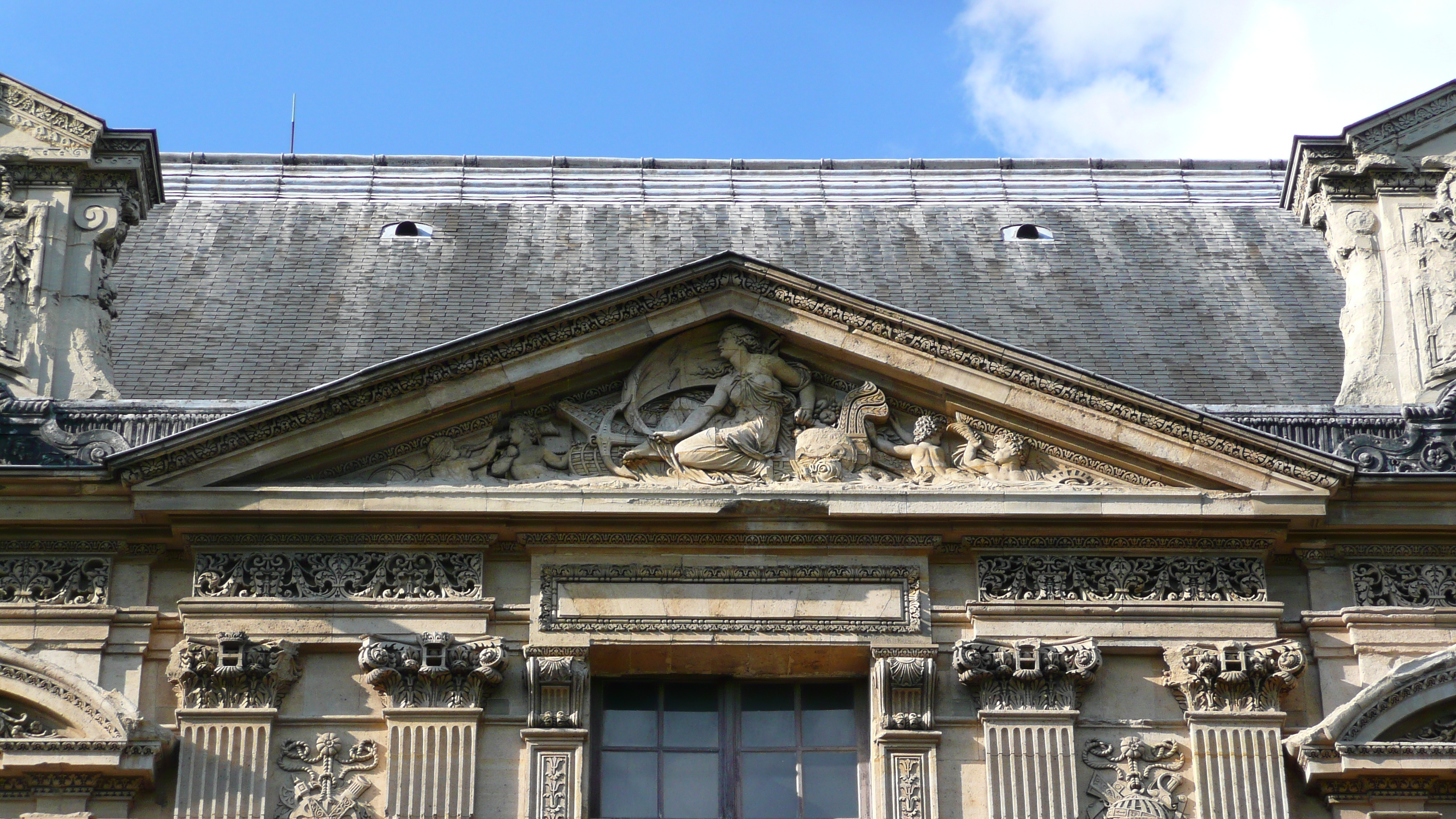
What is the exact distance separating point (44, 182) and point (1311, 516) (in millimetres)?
9524

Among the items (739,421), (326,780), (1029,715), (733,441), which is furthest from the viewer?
(739,421)

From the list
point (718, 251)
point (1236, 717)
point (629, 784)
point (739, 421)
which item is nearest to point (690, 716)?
point (629, 784)

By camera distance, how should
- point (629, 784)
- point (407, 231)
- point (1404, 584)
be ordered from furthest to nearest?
point (407, 231) < point (1404, 584) < point (629, 784)

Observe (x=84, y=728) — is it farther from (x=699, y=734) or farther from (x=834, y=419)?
(x=834, y=419)

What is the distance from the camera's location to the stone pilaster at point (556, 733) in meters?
14.2

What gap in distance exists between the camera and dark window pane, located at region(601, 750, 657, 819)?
579 inches

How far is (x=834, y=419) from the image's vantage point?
15664 millimetres

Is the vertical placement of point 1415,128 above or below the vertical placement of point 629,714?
above

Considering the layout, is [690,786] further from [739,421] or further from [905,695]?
[739,421]

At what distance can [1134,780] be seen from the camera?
47.3ft

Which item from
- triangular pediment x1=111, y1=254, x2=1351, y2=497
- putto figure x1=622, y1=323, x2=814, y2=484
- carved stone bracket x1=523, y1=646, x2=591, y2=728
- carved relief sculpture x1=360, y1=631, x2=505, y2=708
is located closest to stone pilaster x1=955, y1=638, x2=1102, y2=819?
triangular pediment x1=111, y1=254, x2=1351, y2=497

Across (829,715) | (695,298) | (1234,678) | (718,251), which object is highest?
(718,251)

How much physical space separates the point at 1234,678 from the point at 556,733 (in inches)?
175

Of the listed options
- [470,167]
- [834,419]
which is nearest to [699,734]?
[834,419]
